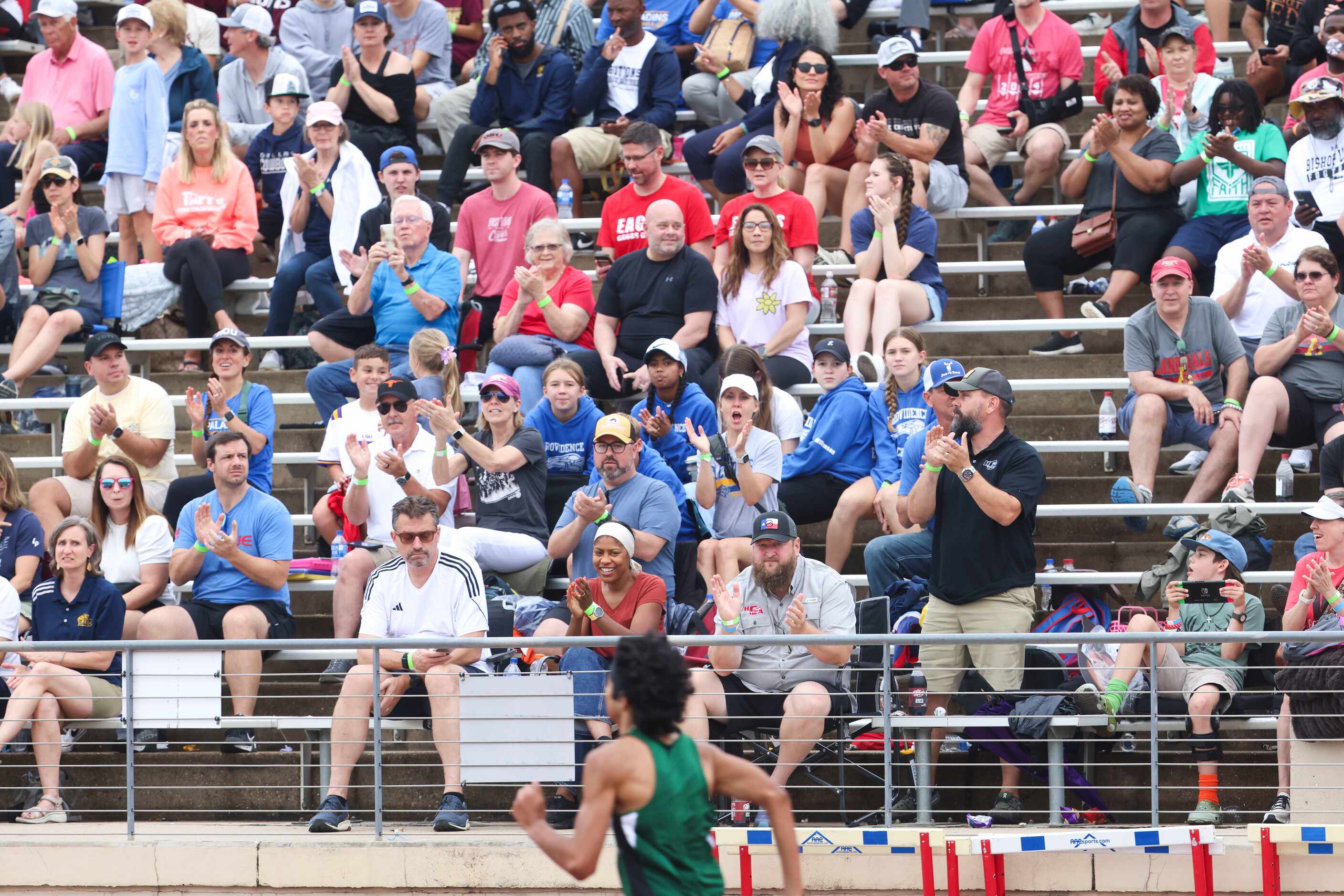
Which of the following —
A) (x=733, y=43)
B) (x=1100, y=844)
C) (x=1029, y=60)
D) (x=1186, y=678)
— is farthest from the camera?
(x=733, y=43)

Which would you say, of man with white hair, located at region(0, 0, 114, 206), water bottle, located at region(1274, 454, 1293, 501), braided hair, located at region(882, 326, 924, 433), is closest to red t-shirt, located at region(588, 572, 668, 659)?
braided hair, located at region(882, 326, 924, 433)

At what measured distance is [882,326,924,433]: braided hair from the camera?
9805 millimetres

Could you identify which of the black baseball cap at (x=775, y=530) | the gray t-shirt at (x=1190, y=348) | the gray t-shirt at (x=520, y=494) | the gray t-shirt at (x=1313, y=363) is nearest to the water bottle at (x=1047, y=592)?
the gray t-shirt at (x=1190, y=348)

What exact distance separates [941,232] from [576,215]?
2673mm

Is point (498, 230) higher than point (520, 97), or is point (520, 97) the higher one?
point (520, 97)

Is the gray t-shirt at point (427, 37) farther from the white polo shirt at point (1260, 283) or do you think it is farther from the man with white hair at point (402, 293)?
the white polo shirt at point (1260, 283)

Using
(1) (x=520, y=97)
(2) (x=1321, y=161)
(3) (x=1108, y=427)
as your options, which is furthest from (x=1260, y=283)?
(1) (x=520, y=97)

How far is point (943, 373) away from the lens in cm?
897

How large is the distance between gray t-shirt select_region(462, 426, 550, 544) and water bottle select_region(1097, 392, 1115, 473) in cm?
332

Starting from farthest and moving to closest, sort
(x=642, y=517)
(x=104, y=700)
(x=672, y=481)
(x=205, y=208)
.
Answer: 1. (x=205, y=208)
2. (x=672, y=481)
3. (x=642, y=517)
4. (x=104, y=700)

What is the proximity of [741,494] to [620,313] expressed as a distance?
195 centimetres

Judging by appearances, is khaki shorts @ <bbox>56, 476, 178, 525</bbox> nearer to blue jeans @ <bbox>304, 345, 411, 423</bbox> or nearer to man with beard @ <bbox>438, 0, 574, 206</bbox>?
blue jeans @ <bbox>304, 345, 411, 423</bbox>

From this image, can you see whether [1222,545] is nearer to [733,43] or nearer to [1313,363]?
[1313,363]

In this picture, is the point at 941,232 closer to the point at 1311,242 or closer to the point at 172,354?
the point at 1311,242
